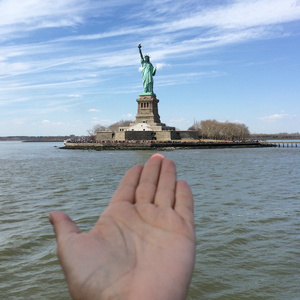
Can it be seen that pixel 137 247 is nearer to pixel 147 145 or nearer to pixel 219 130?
pixel 147 145

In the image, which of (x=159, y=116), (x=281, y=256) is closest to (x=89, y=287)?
(x=281, y=256)

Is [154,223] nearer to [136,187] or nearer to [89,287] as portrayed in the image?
[136,187]

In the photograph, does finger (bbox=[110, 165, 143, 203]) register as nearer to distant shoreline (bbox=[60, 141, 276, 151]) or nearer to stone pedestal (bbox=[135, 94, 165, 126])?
distant shoreline (bbox=[60, 141, 276, 151])

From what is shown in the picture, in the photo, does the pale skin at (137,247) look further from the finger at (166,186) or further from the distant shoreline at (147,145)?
the distant shoreline at (147,145)

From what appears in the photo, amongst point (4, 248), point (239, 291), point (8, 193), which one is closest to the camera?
point (239, 291)

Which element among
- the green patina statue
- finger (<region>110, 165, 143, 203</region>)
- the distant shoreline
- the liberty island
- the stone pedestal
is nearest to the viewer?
finger (<region>110, 165, 143, 203</region>)

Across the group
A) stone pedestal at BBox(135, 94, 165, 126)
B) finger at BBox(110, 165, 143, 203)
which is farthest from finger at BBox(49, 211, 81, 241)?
stone pedestal at BBox(135, 94, 165, 126)
